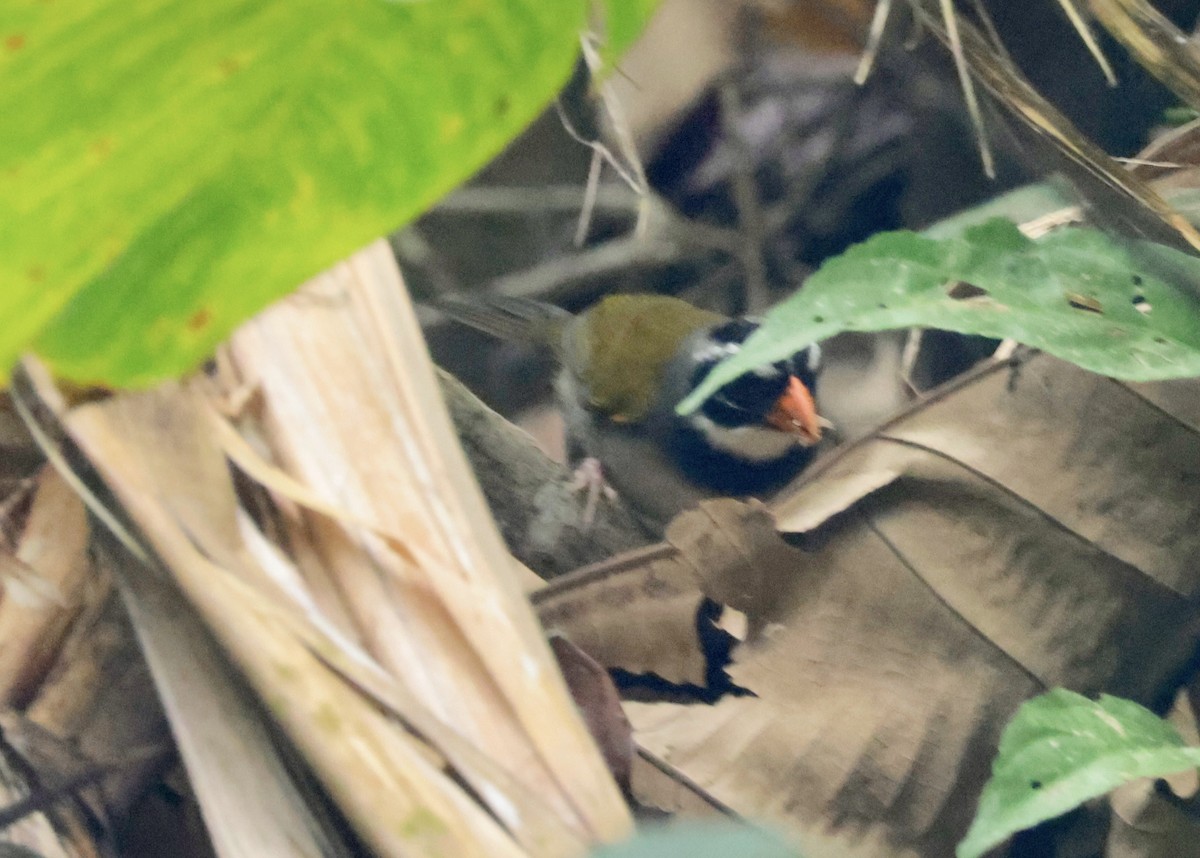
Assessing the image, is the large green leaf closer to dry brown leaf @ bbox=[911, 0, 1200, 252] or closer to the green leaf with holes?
the green leaf with holes

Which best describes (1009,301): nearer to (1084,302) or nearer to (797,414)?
(1084,302)

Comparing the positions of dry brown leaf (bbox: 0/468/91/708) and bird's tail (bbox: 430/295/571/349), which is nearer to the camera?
dry brown leaf (bbox: 0/468/91/708)

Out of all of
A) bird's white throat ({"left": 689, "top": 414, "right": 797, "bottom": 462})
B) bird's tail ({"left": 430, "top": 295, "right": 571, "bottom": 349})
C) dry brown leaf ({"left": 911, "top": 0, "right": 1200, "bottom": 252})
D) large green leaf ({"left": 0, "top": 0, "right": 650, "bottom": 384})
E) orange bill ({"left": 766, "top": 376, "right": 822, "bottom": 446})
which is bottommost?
bird's white throat ({"left": 689, "top": 414, "right": 797, "bottom": 462})

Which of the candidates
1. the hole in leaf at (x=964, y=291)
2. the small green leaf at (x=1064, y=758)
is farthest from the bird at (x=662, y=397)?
the small green leaf at (x=1064, y=758)

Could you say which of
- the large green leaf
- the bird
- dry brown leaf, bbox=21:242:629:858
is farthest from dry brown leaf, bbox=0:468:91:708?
the bird

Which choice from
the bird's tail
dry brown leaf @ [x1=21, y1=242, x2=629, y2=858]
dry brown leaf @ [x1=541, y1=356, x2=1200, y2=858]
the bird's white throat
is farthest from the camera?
the bird's white throat

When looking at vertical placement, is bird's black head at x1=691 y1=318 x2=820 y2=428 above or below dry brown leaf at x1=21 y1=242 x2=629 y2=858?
below

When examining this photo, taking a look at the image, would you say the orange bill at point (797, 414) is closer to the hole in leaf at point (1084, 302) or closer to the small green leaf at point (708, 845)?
the hole in leaf at point (1084, 302)

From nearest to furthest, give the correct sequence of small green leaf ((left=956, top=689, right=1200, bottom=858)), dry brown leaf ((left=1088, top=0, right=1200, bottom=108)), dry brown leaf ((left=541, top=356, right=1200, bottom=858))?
small green leaf ((left=956, top=689, right=1200, bottom=858))
dry brown leaf ((left=541, top=356, right=1200, bottom=858))
dry brown leaf ((left=1088, top=0, right=1200, bottom=108))
